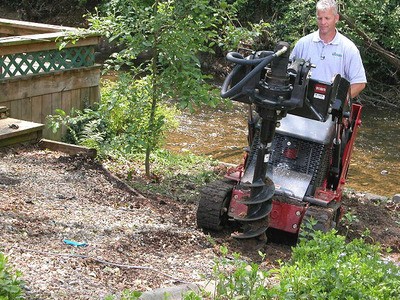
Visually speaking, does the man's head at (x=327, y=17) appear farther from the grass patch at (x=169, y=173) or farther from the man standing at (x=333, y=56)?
the grass patch at (x=169, y=173)

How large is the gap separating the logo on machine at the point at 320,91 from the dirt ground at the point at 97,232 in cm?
132

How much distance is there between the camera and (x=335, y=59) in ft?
23.9

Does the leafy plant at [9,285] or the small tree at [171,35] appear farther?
the small tree at [171,35]

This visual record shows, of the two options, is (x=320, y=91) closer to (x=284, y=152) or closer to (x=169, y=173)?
(x=284, y=152)

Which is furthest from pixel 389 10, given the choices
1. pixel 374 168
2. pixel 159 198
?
pixel 159 198

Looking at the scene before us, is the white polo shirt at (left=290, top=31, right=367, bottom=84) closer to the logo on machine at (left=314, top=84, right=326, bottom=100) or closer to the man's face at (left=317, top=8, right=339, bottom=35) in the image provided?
the man's face at (left=317, top=8, right=339, bottom=35)

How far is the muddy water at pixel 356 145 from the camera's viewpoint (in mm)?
12617

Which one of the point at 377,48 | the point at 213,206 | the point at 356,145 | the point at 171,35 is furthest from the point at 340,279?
the point at 377,48

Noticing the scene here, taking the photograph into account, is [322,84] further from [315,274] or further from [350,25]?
[350,25]

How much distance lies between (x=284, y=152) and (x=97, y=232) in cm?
197

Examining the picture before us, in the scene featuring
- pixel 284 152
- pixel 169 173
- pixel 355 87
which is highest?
pixel 355 87

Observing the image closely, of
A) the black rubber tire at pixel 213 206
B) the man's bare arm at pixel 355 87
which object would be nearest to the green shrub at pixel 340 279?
the black rubber tire at pixel 213 206

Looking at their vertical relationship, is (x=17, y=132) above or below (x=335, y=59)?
below

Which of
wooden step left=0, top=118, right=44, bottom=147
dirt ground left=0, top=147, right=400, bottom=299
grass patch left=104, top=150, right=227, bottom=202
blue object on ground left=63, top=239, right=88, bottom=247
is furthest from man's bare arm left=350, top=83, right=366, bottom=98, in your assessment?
wooden step left=0, top=118, right=44, bottom=147
